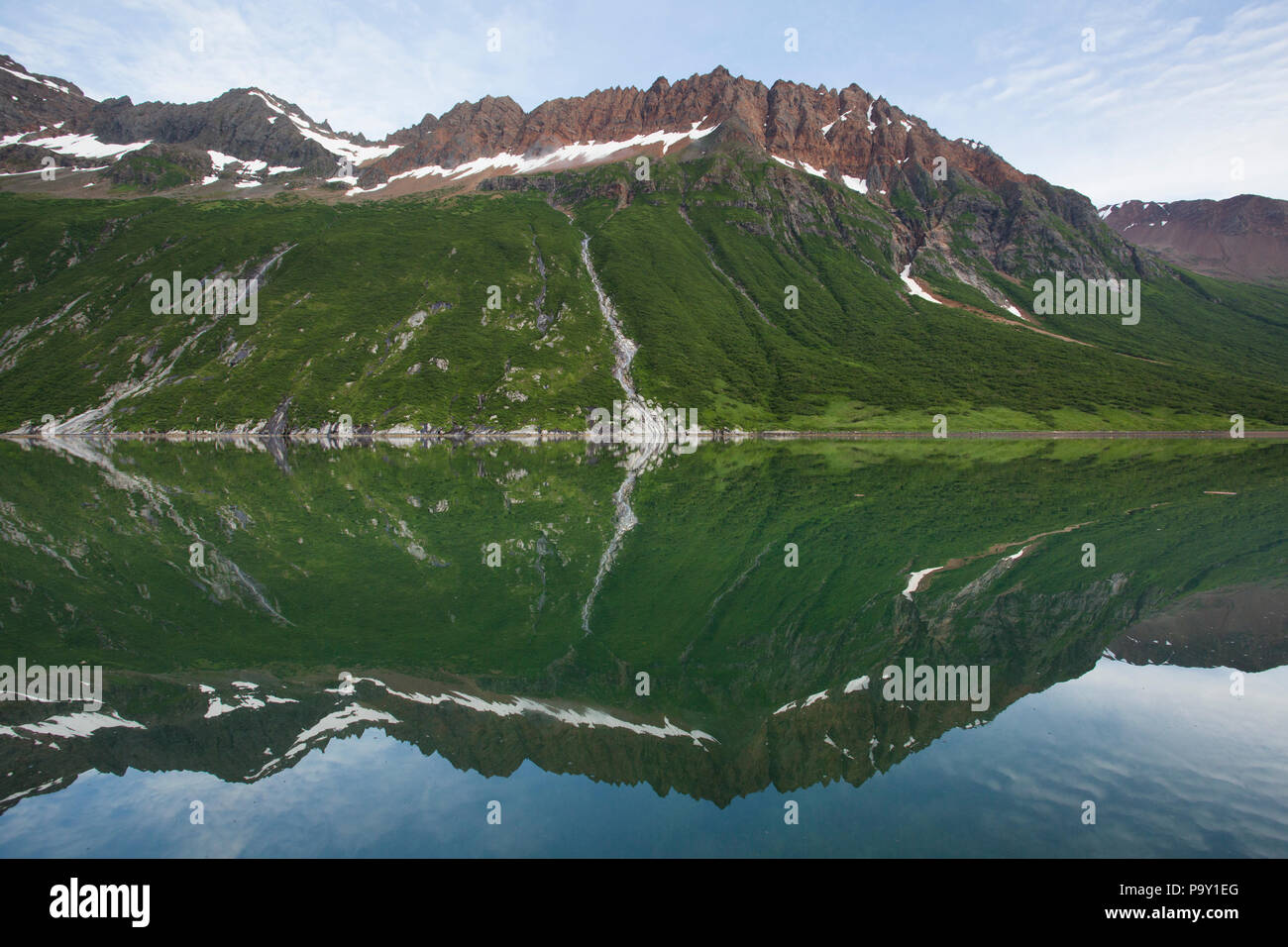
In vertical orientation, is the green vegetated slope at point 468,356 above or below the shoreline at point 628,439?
above

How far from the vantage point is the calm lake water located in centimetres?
983

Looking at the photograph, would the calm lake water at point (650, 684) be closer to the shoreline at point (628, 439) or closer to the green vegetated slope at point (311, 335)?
the shoreline at point (628, 439)

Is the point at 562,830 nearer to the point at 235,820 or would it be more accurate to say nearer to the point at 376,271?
the point at 235,820

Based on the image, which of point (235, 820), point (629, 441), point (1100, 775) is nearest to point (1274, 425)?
point (629, 441)

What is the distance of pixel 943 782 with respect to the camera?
1096cm

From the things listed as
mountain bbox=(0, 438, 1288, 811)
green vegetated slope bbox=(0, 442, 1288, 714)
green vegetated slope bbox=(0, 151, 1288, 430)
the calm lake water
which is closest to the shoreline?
green vegetated slope bbox=(0, 151, 1288, 430)

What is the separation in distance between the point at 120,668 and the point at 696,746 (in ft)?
47.3

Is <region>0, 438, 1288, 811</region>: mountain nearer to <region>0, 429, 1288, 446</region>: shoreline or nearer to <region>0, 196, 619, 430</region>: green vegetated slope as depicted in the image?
<region>0, 429, 1288, 446</region>: shoreline

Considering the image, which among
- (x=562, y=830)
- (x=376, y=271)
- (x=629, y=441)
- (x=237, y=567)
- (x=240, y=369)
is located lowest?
(x=562, y=830)

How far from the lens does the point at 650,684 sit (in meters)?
16.1

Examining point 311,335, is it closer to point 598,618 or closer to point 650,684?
point 598,618

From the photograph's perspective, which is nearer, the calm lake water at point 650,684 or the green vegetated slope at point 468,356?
the calm lake water at point 650,684

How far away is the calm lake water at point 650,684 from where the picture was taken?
32.2 ft

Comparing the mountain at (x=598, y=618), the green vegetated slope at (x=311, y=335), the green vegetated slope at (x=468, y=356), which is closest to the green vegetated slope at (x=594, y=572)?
the mountain at (x=598, y=618)
